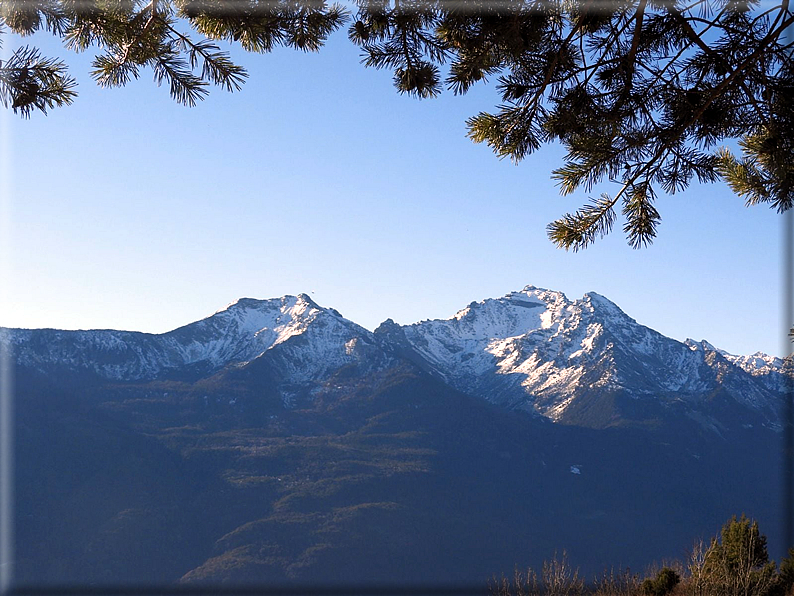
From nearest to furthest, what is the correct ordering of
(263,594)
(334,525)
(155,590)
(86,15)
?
(86,15) < (263,594) < (155,590) < (334,525)

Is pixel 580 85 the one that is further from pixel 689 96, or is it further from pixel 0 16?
pixel 0 16

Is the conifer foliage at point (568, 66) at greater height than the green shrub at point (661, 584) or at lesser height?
greater

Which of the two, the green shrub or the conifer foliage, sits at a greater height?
the conifer foliage

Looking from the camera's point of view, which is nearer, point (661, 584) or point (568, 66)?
point (568, 66)

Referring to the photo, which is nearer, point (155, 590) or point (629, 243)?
point (629, 243)

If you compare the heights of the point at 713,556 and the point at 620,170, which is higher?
the point at 620,170

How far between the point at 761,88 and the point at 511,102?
1975mm

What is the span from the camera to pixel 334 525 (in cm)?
19738

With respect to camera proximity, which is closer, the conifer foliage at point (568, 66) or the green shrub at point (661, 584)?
the conifer foliage at point (568, 66)

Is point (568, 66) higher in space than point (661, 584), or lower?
higher

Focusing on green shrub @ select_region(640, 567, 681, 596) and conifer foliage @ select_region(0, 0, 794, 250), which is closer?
conifer foliage @ select_region(0, 0, 794, 250)

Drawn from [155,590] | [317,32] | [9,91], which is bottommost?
[155,590]

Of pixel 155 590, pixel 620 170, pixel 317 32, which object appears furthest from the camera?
pixel 155 590

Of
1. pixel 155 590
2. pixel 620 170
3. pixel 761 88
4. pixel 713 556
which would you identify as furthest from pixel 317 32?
pixel 155 590
